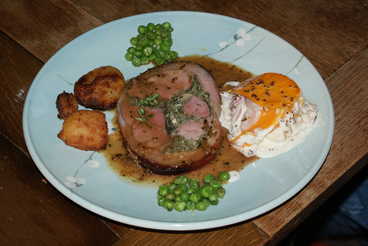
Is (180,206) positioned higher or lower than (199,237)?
higher

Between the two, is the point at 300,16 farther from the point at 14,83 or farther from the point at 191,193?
the point at 14,83

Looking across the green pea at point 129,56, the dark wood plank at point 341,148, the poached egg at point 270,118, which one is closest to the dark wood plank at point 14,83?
the green pea at point 129,56

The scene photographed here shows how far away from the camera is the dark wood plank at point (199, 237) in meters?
1.98

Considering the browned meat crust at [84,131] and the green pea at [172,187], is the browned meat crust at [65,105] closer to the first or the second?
the browned meat crust at [84,131]

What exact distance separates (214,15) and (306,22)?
586 mm

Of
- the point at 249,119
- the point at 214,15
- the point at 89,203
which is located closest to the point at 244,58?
the point at 214,15

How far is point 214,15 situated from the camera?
277 centimetres

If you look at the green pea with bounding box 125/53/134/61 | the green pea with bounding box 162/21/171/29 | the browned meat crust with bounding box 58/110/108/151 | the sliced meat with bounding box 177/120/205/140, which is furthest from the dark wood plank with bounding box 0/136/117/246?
the green pea with bounding box 162/21/171/29

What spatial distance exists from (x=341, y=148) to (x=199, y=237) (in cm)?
84

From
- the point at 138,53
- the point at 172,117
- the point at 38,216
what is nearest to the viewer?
the point at 38,216

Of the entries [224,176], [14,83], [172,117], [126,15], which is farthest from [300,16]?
[14,83]

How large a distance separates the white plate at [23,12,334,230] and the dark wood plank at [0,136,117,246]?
11 centimetres

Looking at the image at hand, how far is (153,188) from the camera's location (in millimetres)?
2133

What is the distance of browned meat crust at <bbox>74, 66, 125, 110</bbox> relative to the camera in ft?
7.89
